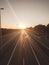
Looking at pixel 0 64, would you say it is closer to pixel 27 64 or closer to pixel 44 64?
pixel 27 64

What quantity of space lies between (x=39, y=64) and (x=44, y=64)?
17.5 inches

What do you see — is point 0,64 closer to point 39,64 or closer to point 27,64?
point 27,64

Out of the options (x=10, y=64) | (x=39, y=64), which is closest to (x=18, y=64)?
(x=10, y=64)

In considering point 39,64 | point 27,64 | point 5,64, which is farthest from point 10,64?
point 39,64

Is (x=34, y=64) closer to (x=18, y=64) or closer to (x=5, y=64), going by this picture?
(x=18, y=64)

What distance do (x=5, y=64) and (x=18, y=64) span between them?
1179 mm

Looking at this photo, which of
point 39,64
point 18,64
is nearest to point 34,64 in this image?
point 39,64

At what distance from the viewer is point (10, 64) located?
52.2 feet

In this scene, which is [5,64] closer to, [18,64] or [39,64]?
[18,64]

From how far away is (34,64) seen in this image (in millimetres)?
15977

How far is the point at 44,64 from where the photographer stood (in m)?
16.0

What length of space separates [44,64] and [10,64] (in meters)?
3.03

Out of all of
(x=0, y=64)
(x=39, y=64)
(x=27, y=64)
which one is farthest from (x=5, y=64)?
(x=39, y=64)

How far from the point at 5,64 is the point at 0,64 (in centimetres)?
47
